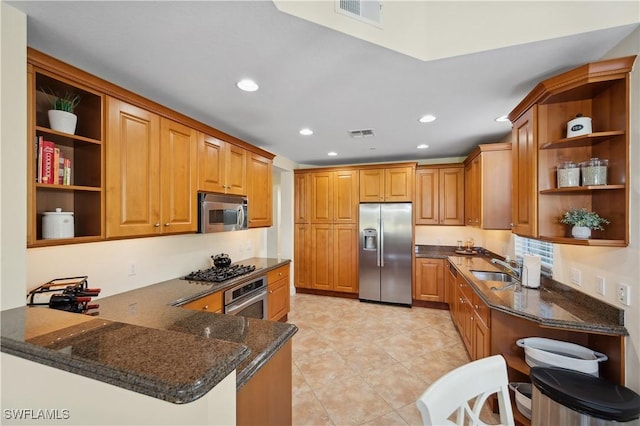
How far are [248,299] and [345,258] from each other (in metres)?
2.27

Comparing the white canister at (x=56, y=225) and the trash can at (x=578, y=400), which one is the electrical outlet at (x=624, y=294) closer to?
the trash can at (x=578, y=400)

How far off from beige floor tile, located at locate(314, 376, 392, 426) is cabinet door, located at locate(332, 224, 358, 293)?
7.58ft

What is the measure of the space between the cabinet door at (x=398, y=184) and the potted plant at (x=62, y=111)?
3.91m

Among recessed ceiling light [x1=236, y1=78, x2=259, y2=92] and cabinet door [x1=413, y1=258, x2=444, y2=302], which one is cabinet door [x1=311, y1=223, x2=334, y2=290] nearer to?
cabinet door [x1=413, y1=258, x2=444, y2=302]

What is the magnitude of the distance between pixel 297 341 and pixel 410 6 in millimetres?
3312

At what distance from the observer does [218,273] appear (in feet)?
9.57

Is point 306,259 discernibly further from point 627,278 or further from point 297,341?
point 627,278

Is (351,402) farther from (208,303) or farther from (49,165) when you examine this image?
(49,165)

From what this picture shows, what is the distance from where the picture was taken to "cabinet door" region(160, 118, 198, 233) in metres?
2.31

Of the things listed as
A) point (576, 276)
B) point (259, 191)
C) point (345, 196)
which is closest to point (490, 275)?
point (576, 276)

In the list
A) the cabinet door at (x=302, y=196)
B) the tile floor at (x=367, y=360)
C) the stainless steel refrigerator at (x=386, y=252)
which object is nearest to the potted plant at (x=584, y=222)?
the tile floor at (x=367, y=360)

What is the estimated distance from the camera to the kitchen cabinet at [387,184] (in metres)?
4.50

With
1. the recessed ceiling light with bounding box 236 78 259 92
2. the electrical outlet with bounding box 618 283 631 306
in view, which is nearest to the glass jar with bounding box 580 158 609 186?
the electrical outlet with bounding box 618 283 631 306

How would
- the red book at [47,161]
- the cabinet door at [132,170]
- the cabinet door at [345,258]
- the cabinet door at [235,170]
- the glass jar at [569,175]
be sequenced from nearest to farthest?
the red book at [47,161] < the glass jar at [569,175] < the cabinet door at [132,170] < the cabinet door at [235,170] < the cabinet door at [345,258]
